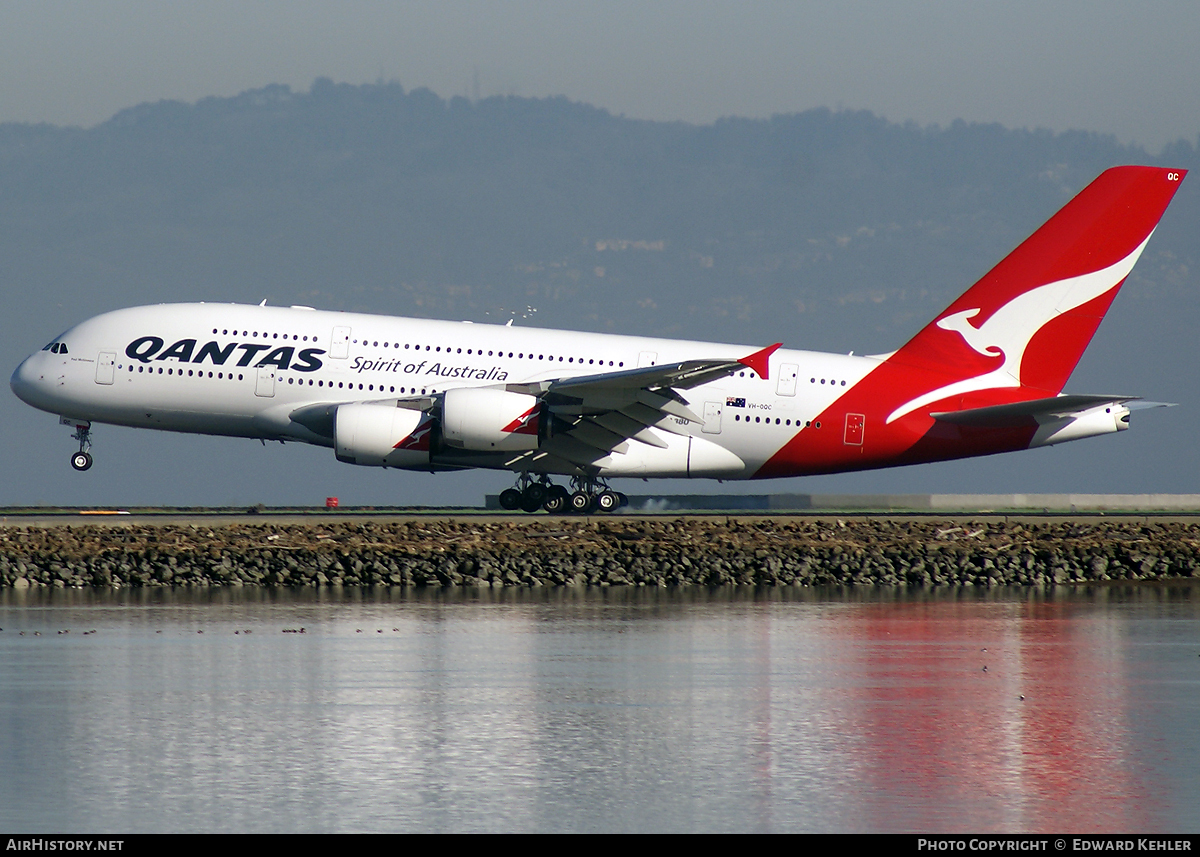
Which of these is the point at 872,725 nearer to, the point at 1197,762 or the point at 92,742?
the point at 1197,762

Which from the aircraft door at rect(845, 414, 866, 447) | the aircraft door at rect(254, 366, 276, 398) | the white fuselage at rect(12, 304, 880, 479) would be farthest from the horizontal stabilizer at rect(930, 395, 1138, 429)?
the aircraft door at rect(254, 366, 276, 398)

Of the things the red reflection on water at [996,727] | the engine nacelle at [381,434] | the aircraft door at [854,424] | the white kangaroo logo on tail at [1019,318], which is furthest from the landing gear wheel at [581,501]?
the red reflection on water at [996,727]

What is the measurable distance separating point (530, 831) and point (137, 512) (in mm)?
34647

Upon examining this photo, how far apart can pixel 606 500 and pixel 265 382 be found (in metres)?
9.72

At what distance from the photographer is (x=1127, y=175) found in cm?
4081

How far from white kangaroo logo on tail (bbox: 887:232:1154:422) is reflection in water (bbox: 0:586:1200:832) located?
21.0m

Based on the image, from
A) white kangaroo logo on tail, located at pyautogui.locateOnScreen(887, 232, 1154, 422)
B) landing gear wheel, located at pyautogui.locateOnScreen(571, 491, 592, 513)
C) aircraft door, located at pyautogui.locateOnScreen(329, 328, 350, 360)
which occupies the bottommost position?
landing gear wheel, located at pyautogui.locateOnScreen(571, 491, 592, 513)

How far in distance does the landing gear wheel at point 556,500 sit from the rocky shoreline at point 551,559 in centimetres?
858

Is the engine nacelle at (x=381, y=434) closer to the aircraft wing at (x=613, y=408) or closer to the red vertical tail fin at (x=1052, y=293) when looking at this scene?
the aircraft wing at (x=613, y=408)

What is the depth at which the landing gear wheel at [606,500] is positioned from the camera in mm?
39094

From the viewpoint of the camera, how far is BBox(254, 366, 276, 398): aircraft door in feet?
123

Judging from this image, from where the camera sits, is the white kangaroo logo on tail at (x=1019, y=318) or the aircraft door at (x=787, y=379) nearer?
the aircraft door at (x=787, y=379)

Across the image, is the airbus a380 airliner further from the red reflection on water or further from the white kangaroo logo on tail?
the red reflection on water

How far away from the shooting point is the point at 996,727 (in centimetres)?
1162
